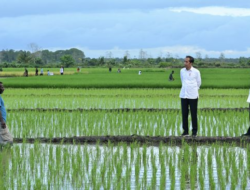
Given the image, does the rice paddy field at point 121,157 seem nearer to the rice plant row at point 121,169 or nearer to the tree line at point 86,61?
the rice plant row at point 121,169

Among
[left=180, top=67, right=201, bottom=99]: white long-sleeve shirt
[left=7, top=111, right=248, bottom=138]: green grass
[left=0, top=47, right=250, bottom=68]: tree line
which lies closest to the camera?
[left=180, top=67, right=201, bottom=99]: white long-sleeve shirt

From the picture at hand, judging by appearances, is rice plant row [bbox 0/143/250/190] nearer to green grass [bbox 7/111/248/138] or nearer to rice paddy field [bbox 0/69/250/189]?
rice paddy field [bbox 0/69/250/189]

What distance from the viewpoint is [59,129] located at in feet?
32.3

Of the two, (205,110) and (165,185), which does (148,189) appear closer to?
(165,185)

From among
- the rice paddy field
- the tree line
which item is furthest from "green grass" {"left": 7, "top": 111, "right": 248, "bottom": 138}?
the tree line

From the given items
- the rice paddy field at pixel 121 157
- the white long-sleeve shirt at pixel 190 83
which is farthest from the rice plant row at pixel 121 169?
the white long-sleeve shirt at pixel 190 83

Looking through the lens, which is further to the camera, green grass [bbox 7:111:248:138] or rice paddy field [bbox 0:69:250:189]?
green grass [bbox 7:111:248:138]

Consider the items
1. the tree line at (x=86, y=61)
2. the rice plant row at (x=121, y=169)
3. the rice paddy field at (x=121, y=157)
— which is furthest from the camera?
the tree line at (x=86, y=61)

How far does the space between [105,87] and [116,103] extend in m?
9.30

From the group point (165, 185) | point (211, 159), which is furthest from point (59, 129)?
point (165, 185)

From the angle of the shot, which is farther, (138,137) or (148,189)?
(138,137)

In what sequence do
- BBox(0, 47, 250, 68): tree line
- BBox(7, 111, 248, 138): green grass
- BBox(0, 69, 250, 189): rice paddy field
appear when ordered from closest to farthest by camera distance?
BBox(0, 69, 250, 189): rice paddy field < BBox(7, 111, 248, 138): green grass < BBox(0, 47, 250, 68): tree line

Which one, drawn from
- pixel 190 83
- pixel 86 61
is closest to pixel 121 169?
pixel 190 83

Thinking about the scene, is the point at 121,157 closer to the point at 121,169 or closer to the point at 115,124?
the point at 121,169
